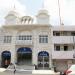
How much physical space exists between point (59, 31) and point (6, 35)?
10.2 meters

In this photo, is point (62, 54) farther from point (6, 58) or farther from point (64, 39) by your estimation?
point (6, 58)

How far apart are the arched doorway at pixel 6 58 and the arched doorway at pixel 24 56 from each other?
187 cm

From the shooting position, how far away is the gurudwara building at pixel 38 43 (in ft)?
135

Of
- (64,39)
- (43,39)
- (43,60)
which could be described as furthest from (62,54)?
(43,39)

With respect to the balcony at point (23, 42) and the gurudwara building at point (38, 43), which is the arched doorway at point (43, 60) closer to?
the gurudwara building at point (38, 43)

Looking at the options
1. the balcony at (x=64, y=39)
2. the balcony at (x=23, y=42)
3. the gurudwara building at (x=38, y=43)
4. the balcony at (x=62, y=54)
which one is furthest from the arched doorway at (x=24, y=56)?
the balcony at (x=64, y=39)

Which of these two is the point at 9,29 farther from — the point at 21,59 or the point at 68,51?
the point at 68,51

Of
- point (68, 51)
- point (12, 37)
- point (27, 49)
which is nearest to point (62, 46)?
point (68, 51)

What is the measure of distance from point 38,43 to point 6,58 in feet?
22.5

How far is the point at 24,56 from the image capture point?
4328 cm

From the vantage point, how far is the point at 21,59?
43594mm

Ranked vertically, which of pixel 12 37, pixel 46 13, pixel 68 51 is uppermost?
pixel 46 13

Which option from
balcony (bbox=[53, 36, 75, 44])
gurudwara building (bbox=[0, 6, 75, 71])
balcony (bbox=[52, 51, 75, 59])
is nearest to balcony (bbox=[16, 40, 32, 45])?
gurudwara building (bbox=[0, 6, 75, 71])

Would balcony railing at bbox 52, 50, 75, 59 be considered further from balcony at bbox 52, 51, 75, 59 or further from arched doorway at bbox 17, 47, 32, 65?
arched doorway at bbox 17, 47, 32, 65
